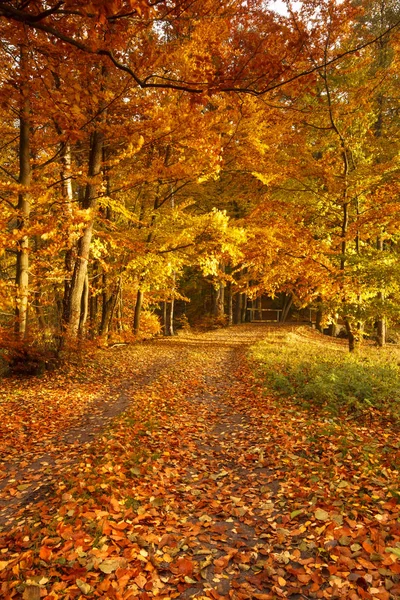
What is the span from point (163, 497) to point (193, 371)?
307 inches

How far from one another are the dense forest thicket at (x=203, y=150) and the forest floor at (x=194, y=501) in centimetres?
488

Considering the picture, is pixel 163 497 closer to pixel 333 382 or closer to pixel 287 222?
pixel 333 382

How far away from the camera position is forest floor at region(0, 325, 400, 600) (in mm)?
3727

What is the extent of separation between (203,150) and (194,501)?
1043 centimetres

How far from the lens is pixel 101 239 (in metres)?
15.7

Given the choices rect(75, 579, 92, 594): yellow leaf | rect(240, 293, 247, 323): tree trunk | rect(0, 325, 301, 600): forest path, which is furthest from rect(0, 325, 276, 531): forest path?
rect(240, 293, 247, 323): tree trunk

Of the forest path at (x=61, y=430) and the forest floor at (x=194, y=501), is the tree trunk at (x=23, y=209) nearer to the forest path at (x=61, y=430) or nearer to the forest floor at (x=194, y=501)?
the forest path at (x=61, y=430)

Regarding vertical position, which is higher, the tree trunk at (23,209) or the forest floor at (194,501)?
the tree trunk at (23,209)

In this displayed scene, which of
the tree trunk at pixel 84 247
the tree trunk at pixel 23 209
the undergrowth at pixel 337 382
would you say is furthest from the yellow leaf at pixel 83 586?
the tree trunk at pixel 84 247

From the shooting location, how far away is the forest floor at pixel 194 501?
3727 millimetres

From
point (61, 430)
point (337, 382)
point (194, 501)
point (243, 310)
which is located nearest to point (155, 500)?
point (194, 501)

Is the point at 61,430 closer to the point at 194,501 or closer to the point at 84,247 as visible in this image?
the point at 194,501

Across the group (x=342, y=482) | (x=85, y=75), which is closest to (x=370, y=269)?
(x=342, y=482)

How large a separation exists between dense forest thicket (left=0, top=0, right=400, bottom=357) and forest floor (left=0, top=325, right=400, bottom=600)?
488cm
